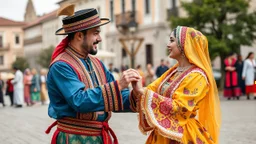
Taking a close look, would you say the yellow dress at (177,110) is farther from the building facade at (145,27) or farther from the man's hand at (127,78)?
the building facade at (145,27)

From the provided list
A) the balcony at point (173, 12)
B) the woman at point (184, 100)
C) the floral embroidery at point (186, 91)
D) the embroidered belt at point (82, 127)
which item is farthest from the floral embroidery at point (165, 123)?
the balcony at point (173, 12)

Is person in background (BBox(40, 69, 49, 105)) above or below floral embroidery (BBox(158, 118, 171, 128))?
below

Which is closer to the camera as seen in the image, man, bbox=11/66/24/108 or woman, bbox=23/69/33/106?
man, bbox=11/66/24/108

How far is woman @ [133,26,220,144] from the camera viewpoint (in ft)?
13.8

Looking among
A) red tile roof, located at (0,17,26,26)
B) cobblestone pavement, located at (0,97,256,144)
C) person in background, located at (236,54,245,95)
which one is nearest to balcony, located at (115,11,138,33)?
person in background, located at (236,54,245,95)

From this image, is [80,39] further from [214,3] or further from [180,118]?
[214,3]

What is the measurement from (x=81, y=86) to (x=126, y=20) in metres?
35.9

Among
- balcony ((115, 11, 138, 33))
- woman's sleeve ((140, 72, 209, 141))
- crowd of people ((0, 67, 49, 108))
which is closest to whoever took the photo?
woman's sleeve ((140, 72, 209, 141))

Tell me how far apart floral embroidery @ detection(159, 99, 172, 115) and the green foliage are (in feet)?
54.6

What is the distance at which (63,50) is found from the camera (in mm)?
3916

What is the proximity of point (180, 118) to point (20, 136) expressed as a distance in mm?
6149

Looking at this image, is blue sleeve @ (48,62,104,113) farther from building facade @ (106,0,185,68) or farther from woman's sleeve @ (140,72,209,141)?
building facade @ (106,0,185,68)

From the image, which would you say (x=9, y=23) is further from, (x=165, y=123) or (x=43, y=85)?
(x=165, y=123)

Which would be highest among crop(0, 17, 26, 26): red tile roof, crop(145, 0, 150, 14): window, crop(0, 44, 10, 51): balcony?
crop(0, 17, 26, 26): red tile roof
